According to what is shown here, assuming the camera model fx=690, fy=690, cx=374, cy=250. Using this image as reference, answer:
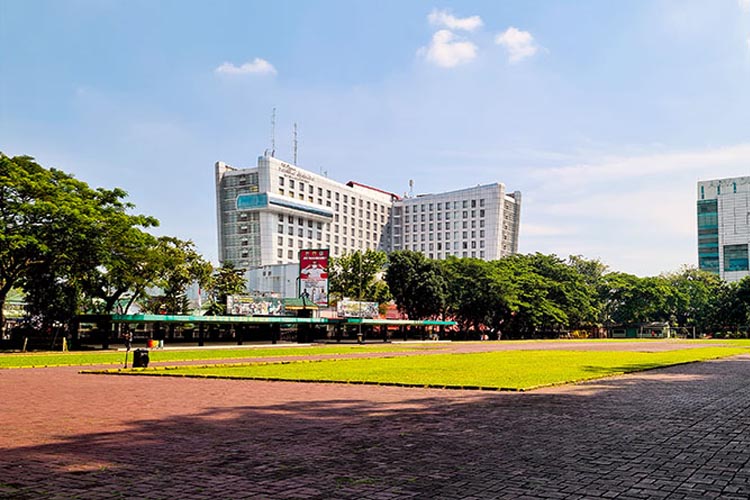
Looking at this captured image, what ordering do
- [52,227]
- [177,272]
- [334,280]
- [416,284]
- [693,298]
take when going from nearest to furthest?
[52,227]
[177,272]
[416,284]
[334,280]
[693,298]

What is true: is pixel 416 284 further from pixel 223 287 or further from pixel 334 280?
pixel 223 287

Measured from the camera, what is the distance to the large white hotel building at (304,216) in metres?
156

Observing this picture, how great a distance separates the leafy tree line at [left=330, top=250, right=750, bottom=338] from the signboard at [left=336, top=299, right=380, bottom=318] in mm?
11639

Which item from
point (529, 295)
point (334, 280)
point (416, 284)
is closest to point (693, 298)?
point (529, 295)

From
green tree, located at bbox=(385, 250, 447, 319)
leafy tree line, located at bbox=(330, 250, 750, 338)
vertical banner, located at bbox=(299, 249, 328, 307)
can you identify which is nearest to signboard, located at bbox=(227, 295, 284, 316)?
vertical banner, located at bbox=(299, 249, 328, 307)

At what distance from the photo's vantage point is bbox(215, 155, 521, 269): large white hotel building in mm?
156125

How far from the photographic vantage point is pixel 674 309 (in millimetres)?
129000

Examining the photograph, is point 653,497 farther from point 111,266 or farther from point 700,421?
point 111,266

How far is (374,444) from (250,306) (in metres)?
60.6

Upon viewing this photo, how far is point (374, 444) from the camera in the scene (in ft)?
→ 34.5

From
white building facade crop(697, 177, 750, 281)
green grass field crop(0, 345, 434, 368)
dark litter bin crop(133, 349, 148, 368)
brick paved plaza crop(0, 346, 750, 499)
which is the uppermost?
white building facade crop(697, 177, 750, 281)

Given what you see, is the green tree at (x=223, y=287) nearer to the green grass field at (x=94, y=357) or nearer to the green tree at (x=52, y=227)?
the green tree at (x=52, y=227)

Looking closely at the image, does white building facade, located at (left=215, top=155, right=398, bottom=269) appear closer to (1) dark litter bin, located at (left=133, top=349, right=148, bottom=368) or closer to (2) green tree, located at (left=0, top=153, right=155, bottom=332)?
(2) green tree, located at (left=0, top=153, right=155, bottom=332)

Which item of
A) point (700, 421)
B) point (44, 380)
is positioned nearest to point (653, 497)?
point (700, 421)
